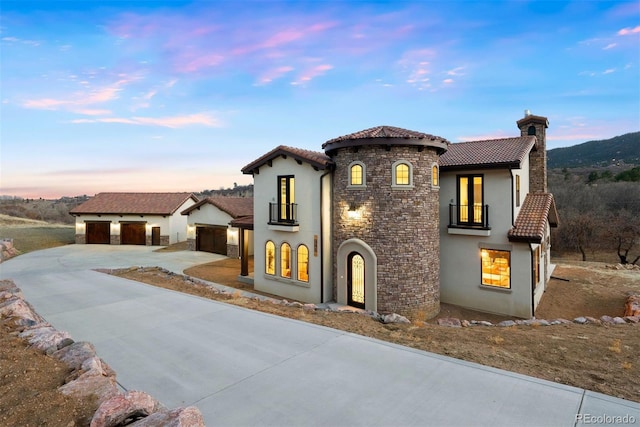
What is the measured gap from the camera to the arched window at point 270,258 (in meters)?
14.2

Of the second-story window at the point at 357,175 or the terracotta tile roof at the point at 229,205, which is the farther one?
the terracotta tile roof at the point at 229,205

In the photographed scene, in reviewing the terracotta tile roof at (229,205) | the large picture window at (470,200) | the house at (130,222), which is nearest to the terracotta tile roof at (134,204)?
the house at (130,222)

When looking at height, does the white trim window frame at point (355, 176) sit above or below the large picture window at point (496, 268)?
above

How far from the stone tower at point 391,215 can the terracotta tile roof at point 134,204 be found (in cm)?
2084

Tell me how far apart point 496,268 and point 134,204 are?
94.2 ft

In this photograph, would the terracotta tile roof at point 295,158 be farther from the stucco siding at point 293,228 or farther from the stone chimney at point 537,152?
the stone chimney at point 537,152

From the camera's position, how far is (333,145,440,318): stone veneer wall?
37.4 feet

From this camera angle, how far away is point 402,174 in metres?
11.5

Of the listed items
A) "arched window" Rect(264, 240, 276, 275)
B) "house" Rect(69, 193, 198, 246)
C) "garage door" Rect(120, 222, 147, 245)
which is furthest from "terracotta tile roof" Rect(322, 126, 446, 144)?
"garage door" Rect(120, 222, 147, 245)

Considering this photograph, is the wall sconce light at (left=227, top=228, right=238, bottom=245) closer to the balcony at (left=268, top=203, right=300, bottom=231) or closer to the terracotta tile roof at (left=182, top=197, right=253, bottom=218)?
the terracotta tile roof at (left=182, top=197, right=253, bottom=218)

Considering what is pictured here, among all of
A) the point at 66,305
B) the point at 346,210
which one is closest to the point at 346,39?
the point at 346,210

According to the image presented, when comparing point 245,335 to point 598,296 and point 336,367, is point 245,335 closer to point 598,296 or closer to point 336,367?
point 336,367

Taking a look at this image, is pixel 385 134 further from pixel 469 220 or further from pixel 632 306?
pixel 632 306

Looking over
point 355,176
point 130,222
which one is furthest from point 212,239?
point 355,176
